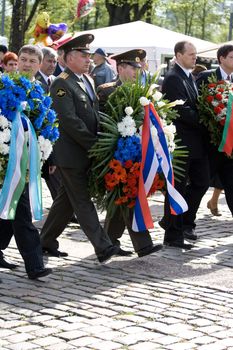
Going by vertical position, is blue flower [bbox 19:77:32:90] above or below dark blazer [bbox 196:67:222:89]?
below

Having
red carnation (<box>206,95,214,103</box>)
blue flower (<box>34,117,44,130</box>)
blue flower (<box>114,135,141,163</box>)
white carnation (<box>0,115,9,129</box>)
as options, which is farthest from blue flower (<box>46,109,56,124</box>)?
red carnation (<box>206,95,214,103</box>)

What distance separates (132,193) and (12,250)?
4.79ft

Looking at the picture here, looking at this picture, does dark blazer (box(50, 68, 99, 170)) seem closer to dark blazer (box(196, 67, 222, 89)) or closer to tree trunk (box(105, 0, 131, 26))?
dark blazer (box(196, 67, 222, 89))

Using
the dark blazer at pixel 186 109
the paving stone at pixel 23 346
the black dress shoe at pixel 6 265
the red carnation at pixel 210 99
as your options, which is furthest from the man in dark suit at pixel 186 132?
the paving stone at pixel 23 346

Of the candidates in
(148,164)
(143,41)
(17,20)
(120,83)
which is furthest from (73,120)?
(143,41)

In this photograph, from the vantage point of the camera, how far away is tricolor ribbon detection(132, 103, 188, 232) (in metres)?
7.72

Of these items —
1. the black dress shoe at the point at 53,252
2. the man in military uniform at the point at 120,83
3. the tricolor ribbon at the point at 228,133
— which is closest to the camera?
the black dress shoe at the point at 53,252

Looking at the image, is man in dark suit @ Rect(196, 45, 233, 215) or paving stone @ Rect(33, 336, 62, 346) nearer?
paving stone @ Rect(33, 336, 62, 346)

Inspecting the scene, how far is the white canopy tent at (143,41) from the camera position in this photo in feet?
73.0

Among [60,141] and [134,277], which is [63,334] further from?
[60,141]

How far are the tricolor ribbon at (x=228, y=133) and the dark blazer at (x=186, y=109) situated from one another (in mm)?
232

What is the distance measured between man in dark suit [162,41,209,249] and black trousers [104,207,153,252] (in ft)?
2.23

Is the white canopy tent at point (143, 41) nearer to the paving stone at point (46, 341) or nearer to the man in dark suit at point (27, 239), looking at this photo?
the man in dark suit at point (27, 239)

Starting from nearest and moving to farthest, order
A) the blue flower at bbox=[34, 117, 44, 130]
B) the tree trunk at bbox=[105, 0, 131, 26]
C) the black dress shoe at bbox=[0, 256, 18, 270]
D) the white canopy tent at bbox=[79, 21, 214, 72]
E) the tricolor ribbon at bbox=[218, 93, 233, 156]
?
the blue flower at bbox=[34, 117, 44, 130] < the black dress shoe at bbox=[0, 256, 18, 270] < the tricolor ribbon at bbox=[218, 93, 233, 156] < the white canopy tent at bbox=[79, 21, 214, 72] < the tree trunk at bbox=[105, 0, 131, 26]
